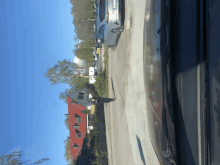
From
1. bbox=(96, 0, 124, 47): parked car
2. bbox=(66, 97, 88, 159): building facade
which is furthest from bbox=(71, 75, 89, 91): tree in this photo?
bbox=(96, 0, 124, 47): parked car

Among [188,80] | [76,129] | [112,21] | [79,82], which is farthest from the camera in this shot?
[79,82]

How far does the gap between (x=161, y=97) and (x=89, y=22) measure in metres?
16.9

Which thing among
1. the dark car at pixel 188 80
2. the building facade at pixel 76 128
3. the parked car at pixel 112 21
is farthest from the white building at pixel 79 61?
the dark car at pixel 188 80

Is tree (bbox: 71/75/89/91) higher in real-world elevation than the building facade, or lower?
higher

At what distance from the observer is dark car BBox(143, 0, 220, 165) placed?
0.99 meters

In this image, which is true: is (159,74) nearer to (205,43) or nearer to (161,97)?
(161,97)

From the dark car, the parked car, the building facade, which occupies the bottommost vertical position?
the building facade

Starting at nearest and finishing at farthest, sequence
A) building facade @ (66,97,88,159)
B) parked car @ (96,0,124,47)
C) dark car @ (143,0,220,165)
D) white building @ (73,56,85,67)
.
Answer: dark car @ (143,0,220,165) < parked car @ (96,0,124,47) < building facade @ (66,97,88,159) < white building @ (73,56,85,67)

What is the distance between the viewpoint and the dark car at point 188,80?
99 cm

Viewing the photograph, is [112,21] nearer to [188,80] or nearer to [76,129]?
[188,80]

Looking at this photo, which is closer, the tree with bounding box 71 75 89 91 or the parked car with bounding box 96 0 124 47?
the parked car with bounding box 96 0 124 47

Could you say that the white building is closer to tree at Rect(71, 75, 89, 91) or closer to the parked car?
tree at Rect(71, 75, 89, 91)

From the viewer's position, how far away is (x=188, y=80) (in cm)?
118

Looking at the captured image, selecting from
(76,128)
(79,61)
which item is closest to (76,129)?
(76,128)
